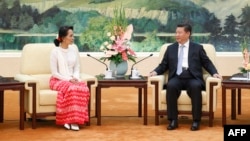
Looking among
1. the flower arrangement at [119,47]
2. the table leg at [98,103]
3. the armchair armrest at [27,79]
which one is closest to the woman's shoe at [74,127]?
the table leg at [98,103]

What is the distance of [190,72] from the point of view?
7.48 metres

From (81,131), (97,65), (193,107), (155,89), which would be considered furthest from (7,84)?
(97,65)

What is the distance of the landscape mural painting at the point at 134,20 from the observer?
40.6 feet

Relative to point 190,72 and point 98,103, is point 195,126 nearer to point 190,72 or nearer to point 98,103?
point 190,72

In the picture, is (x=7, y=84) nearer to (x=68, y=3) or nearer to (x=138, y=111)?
(x=138, y=111)

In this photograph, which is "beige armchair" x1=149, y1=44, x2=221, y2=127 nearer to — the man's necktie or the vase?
the man's necktie

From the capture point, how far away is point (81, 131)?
6.97 meters

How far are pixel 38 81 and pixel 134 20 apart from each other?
19.3 feet

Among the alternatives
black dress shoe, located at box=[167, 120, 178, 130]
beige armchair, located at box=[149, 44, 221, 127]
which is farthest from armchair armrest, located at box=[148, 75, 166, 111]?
black dress shoe, located at box=[167, 120, 178, 130]

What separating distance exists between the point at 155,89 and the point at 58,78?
124 centimetres

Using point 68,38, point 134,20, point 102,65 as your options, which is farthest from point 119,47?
point 134,20

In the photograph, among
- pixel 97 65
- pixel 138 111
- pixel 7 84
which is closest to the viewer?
pixel 7 84

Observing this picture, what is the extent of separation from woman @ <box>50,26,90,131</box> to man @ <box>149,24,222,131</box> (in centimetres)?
100

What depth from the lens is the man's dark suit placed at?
7.12 meters
